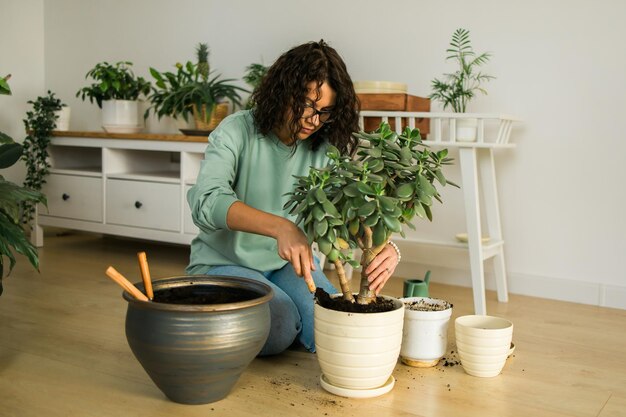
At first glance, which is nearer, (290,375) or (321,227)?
(321,227)

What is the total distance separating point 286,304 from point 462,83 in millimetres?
1260

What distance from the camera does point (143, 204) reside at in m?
3.40

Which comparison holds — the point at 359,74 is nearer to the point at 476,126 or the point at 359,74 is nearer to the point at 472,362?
the point at 476,126

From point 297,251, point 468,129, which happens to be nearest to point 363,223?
point 297,251

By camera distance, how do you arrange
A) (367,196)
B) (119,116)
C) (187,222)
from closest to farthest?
(367,196) < (187,222) < (119,116)

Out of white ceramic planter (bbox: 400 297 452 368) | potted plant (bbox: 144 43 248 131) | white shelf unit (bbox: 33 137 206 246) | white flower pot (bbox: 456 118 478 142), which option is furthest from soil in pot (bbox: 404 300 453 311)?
potted plant (bbox: 144 43 248 131)

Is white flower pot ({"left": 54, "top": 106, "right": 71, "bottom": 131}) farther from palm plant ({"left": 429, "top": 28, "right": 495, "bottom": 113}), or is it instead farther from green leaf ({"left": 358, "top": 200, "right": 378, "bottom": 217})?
green leaf ({"left": 358, "top": 200, "right": 378, "bottom": 217})

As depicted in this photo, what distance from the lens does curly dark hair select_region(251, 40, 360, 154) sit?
1803 mm

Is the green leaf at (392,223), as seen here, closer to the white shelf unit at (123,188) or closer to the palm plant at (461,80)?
the palm plant at (461,80)

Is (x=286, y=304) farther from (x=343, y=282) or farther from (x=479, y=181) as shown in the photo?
(x=479, y=181)

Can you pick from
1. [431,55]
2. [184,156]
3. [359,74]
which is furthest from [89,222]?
[431,55]

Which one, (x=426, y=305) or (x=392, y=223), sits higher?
(x=392, y=223)

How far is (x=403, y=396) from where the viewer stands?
175 centimetres

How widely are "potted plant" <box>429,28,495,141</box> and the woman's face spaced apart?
928 mm
